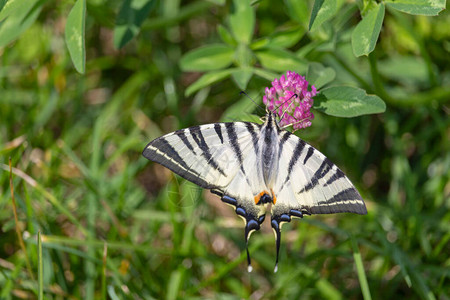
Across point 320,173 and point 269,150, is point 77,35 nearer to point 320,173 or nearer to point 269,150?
point 269,150

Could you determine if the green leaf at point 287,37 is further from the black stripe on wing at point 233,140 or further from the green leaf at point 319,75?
the black stripe on wing at point 233,140

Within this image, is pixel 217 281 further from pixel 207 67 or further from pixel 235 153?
pixel 207 67

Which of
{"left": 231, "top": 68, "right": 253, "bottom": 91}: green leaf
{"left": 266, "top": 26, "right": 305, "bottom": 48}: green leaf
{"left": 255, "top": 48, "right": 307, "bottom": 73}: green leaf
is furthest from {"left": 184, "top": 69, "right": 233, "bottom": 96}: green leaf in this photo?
{"left": 266, "top": 26, "right": 305, "bottom": 48}: green leaf

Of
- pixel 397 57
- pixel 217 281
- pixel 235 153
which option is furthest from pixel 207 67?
pixel 397 57

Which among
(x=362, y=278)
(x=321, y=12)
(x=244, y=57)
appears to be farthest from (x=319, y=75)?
(x=362, y=278)

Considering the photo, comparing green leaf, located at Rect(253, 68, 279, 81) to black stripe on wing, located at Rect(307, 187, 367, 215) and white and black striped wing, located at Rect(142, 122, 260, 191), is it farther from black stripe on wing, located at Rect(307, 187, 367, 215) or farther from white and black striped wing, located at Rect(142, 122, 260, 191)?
black stripe on wing, located at Rect(307, 187, 367, 215)

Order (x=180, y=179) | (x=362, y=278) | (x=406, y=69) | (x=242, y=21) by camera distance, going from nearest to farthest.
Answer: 1. (x=362, y=278)
2. (x=242, y=21)
3. (x=180, y=179)
4. (x=406, y=69)

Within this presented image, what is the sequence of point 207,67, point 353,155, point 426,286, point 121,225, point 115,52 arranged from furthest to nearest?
point 115,52 < point 353,155 < point 121,225 < point 207,67 < point 426,286
